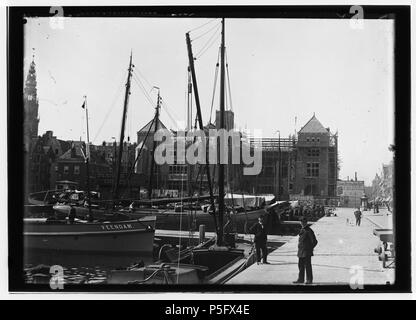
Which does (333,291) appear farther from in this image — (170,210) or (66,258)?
(66,258)

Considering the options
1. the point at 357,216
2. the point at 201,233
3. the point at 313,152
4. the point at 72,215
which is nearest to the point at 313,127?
the point at 313,152

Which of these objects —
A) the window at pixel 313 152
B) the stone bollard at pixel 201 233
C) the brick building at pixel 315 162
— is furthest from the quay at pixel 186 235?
the window at pixel 313 152

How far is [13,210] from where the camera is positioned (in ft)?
16.5

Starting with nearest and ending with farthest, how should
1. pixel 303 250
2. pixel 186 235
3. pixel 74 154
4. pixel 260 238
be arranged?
pixel 303 250 < pixel 74 154 < pixel 260 238 < pixel 186 235

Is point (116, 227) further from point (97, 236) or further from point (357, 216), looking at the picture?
point (357, 216)

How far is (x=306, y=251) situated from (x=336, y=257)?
1.11 ft

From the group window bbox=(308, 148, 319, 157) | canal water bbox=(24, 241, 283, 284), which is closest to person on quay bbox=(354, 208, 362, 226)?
window bbox=(308, 148, 319, 157)

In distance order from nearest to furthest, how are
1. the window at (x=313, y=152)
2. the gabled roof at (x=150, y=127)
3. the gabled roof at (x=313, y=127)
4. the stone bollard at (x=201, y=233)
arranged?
the gabled roof at (x=313, y=127), the gabled roof at (x=150, y=127), the window at (x=313, y=152), the stone bollard at (x=201, y=233)

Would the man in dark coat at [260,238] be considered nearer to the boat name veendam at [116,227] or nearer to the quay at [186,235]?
the quay at [186,235]

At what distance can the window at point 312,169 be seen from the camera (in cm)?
549

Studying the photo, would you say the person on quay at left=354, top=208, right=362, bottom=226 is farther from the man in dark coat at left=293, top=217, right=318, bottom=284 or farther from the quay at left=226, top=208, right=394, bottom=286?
the man in dark coat at left=293, top=217, right=318, bottom=284

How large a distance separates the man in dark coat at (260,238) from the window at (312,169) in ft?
2.59

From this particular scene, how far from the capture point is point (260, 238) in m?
5.38

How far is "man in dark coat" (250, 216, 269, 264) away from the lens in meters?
5.33
